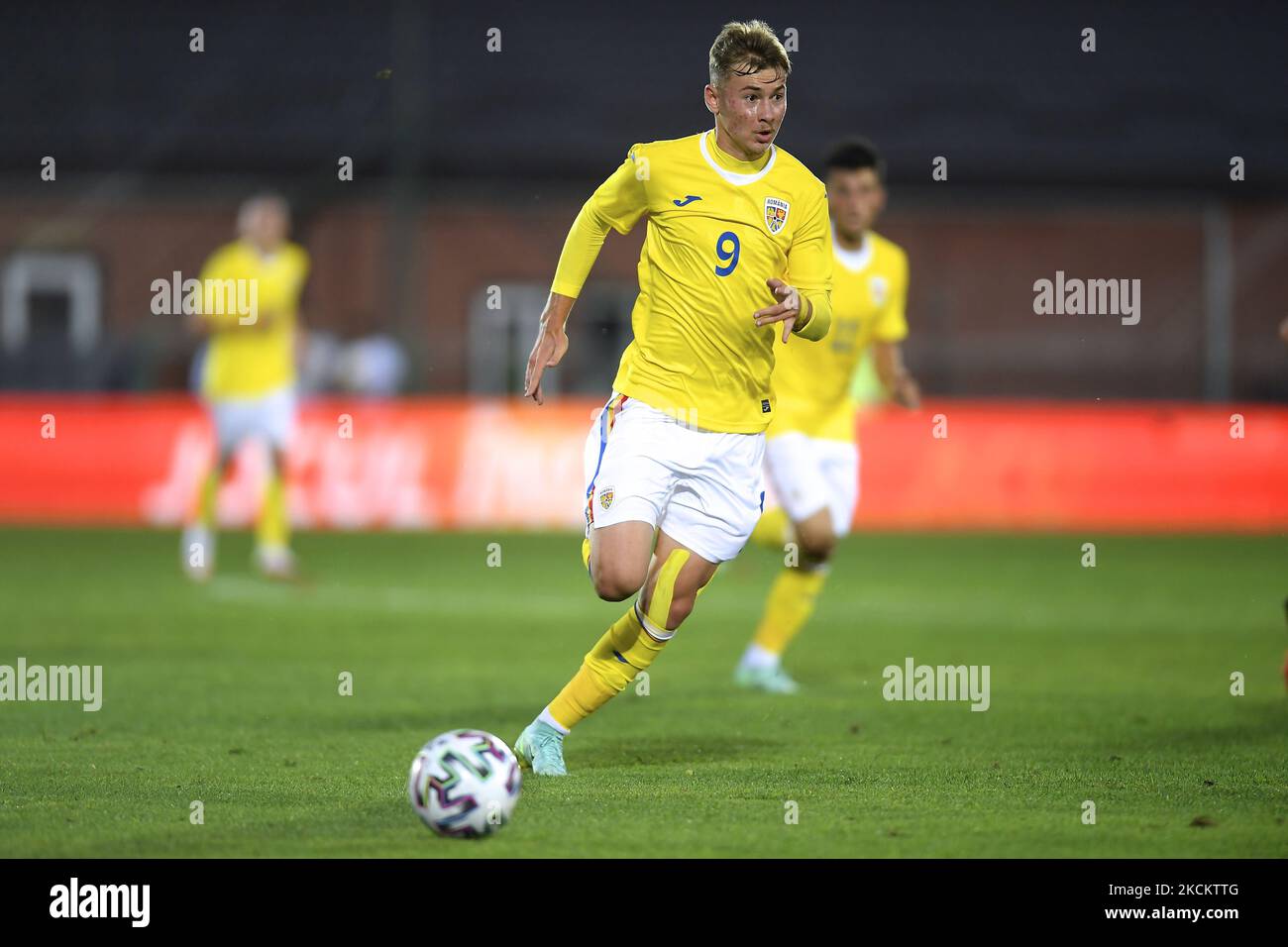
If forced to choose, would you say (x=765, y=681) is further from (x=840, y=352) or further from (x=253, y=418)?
(x=253, y=418)

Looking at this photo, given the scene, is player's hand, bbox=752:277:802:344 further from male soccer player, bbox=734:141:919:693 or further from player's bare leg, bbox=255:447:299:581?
player's bare leg, bbox=255:447:299:581

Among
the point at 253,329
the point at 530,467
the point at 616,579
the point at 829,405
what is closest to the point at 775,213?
the point at 616,579

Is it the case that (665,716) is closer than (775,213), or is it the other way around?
(775,213)

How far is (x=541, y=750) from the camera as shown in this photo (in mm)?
7105

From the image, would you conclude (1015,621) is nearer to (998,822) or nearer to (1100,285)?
(998,822)

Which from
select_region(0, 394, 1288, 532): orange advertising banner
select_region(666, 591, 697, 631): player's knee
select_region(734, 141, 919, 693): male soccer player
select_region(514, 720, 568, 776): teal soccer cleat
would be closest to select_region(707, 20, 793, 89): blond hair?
select_region(666, 591, 697, 631): player's knee

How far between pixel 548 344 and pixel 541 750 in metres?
1.47

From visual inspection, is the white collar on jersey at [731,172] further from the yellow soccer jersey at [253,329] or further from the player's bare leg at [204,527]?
the player's bare leg at [204,527]

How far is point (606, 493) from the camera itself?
23.0ft

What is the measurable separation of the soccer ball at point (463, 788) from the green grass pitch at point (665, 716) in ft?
0.25

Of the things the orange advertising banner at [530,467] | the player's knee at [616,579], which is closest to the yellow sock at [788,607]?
the player's knee at [616,579]

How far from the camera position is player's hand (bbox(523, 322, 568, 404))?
6941mm

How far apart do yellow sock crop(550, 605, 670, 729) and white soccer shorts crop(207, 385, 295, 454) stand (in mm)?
8090
